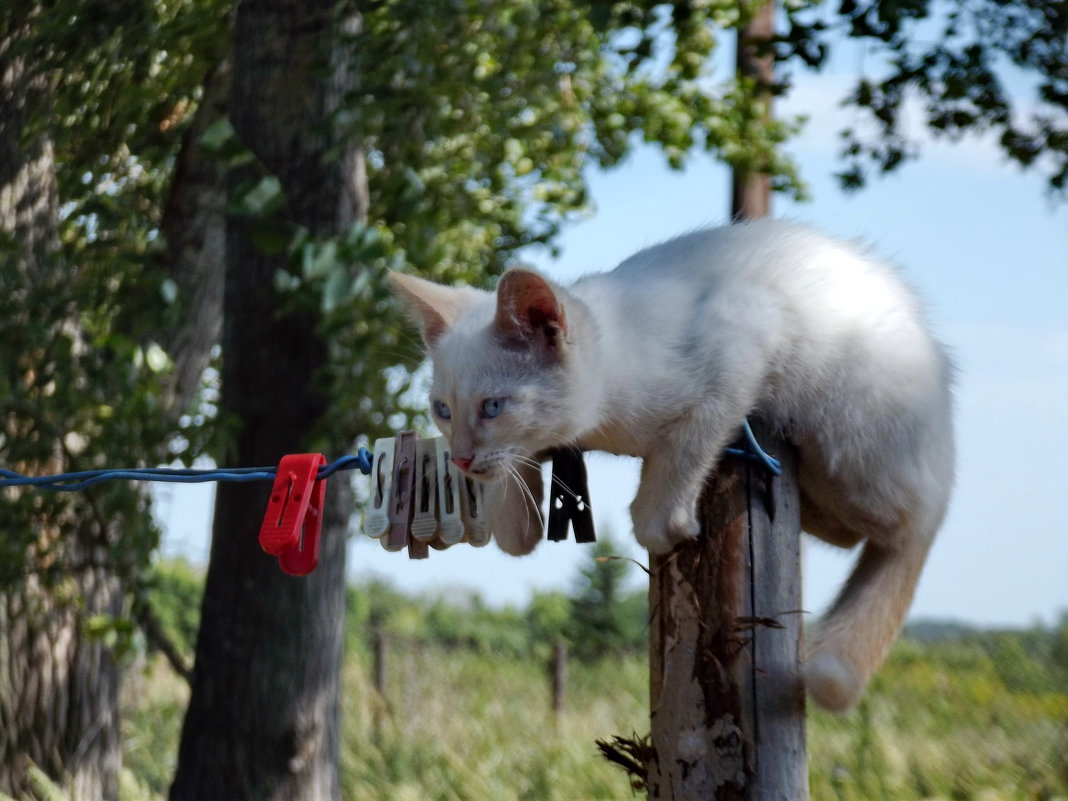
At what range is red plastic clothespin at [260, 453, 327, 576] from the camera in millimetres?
2211

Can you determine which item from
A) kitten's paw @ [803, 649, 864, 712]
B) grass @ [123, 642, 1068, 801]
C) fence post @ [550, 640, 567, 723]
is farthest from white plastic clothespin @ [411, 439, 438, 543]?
fence post @ [550, 640, 567, 723]

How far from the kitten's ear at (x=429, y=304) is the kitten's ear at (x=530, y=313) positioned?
0.74ft

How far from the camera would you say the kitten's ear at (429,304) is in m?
2.44

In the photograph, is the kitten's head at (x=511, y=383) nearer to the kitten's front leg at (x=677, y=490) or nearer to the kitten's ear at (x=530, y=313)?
the kitten's ear at (x=530, y=313)

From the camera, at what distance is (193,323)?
20.4 feet

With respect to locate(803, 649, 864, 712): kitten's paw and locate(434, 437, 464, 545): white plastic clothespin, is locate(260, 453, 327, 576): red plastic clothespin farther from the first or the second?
locate(803, 649, 864, 712): kitten's paw

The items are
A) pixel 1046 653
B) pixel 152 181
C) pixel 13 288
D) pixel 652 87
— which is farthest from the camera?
pixel 1046 653

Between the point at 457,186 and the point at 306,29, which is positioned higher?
the point at 306,29

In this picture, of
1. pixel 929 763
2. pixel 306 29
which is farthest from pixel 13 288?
pixel 929 763

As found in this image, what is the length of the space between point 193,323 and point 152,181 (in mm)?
950

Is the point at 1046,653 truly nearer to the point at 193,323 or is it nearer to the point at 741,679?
the point at 193,323

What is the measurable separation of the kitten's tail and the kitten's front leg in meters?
0.35

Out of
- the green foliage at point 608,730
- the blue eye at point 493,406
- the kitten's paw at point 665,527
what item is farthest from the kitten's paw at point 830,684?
the green foliage at point 608,730

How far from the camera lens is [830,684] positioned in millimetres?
2059
